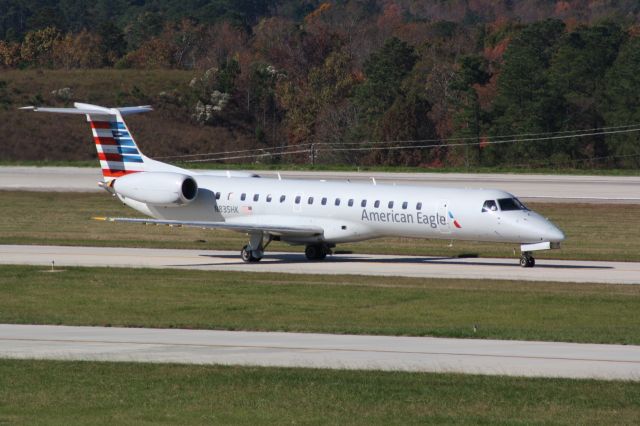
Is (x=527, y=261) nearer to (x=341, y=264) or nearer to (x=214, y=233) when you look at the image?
(x=341, y=264)

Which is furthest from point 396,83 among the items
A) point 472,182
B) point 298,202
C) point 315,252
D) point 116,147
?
point 298,202

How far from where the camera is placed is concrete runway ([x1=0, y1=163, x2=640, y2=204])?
59688 millimetres

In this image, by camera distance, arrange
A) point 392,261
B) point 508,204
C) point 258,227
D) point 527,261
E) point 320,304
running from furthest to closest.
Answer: point 392,261 → point 258,227 → point 527,261 → point 508,204 → point 320,304

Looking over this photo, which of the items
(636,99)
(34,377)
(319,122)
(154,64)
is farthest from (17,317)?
(154,64)

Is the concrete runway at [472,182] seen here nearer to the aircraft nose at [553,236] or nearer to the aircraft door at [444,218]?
the aircraft door at [444,218]

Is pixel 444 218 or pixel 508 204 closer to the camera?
pixel 508 204

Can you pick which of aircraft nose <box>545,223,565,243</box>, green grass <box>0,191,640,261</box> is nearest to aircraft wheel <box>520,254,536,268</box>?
aircraft nose <box>545,223,565,243</box>

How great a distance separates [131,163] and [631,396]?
25.2m

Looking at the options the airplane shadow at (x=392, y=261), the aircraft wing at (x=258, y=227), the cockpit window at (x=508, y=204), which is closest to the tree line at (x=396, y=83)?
the airplane shadow at (x=392, y=261)

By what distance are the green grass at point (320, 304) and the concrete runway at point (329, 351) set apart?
3.08 ft

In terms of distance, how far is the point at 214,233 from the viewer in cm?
4575

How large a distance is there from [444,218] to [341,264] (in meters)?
3.50

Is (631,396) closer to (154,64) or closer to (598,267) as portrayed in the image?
(598,267)

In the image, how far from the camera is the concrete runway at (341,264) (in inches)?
1257
